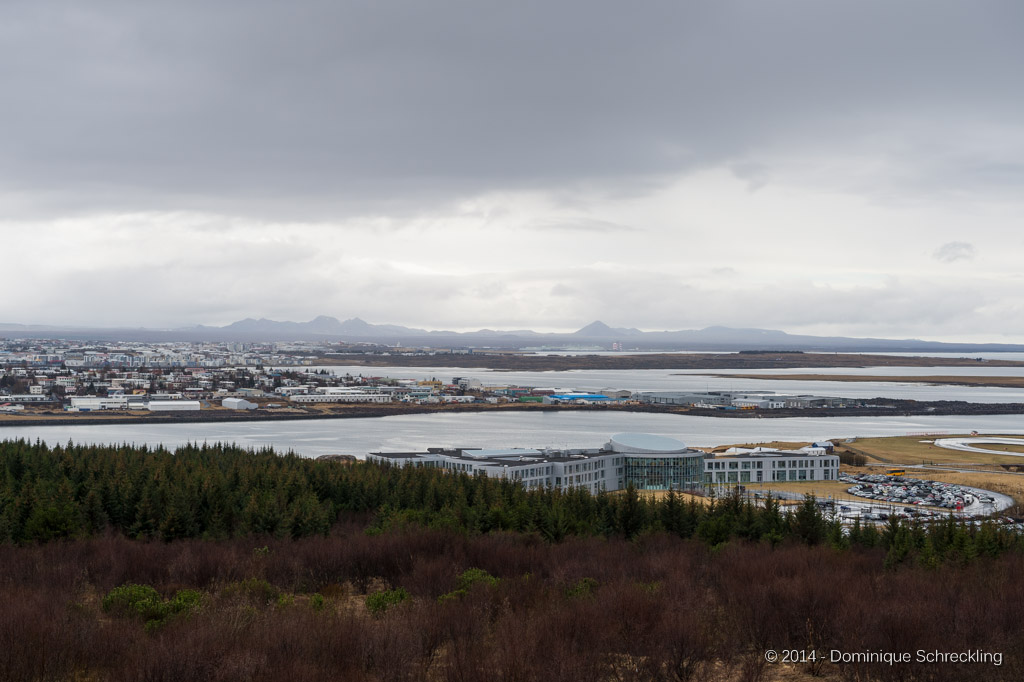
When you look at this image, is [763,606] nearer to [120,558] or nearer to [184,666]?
[184,666]

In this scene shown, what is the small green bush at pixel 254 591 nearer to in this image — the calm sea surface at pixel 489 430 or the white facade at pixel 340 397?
the calm sea surface at pixel 489 430

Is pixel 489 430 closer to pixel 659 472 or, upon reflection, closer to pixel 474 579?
pixel 659 472

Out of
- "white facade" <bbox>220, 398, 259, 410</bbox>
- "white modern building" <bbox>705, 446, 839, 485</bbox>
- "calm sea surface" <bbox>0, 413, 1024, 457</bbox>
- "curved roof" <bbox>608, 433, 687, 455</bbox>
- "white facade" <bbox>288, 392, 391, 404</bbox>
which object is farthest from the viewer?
"white facade" <bbox>288, 392, 391, 404</bbox>

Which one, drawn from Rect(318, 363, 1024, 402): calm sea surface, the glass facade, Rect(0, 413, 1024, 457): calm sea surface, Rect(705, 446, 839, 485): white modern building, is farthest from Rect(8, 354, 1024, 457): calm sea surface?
Rect(318, 363, 1024, 402): calm sea surface

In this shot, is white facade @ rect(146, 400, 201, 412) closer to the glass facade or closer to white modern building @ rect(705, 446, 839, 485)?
the glass facade

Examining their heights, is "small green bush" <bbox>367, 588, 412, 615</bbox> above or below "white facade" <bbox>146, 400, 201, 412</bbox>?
above

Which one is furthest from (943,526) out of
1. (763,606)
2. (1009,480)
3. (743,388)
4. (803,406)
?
(743,388)
